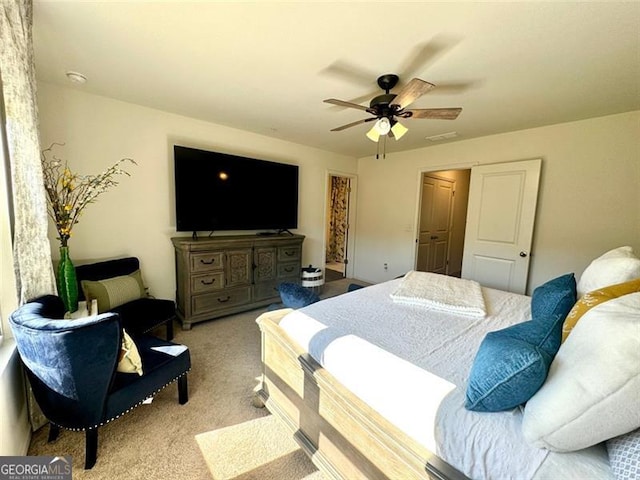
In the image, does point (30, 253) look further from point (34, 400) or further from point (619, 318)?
point (619, 318)

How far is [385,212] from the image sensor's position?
471 centimetres

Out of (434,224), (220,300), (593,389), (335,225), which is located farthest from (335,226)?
(593,389)

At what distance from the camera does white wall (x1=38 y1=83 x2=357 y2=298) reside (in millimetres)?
2438

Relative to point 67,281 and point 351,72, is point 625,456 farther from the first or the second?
point 67,281

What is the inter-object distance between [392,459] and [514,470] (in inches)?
15.9

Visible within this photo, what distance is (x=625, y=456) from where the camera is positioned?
0.68 metres

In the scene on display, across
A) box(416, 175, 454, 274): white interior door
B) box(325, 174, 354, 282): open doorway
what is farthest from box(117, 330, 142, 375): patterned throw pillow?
box(325, 174, 354, 282): open doorway

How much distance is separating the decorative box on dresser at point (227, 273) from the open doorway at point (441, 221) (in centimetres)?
239

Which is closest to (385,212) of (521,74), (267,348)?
(521,74)

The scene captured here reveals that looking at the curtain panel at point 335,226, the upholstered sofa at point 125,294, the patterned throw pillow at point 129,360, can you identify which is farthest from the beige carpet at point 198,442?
the curtain panel at point 335,226

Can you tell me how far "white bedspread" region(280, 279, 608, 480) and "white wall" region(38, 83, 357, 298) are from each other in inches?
87.2

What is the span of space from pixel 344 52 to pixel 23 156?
193 cm

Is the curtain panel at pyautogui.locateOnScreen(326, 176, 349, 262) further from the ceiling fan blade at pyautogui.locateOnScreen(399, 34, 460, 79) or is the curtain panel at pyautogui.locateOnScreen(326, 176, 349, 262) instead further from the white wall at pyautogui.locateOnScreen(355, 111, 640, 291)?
the ceiling fan blade at pyautogui.locateOnScreen(399, 34, 460, 79)

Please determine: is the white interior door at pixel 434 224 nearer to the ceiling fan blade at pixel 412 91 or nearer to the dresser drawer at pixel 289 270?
the dresser drawer at pixel 289 270
